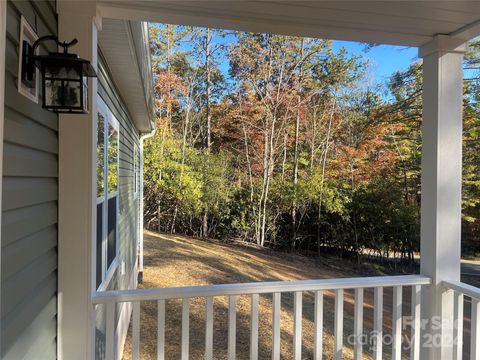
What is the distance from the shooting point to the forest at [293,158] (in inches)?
429

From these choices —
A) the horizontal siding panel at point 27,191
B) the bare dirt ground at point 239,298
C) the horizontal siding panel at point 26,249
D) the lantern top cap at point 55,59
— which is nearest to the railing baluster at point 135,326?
the horizontal siding panel at point 26,249

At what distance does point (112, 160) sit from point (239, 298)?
11.5 ft

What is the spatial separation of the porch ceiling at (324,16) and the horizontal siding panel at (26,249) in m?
1.10

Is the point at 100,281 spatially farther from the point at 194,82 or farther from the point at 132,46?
the point at 194,82

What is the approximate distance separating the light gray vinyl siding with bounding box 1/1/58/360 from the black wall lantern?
71 mm

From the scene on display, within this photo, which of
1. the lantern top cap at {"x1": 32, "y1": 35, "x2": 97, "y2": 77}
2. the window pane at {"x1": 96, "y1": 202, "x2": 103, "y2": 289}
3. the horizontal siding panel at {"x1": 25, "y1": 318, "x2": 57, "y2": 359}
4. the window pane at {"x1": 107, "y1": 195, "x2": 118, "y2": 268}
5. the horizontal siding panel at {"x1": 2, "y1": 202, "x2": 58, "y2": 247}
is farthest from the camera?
the window pane at {"x1": 107, "y1": 195, "x2": 118, "y2": 268}

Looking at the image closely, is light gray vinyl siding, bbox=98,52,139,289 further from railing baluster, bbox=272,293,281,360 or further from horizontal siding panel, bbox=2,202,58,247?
railing baluster, bbox=272,293,281,360

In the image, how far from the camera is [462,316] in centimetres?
221

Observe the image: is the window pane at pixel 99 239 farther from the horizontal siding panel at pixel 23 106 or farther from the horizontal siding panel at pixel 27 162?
the horizontal siding panel at pixel 23 106

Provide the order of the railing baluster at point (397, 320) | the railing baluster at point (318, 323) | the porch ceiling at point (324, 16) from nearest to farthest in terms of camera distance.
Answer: the porch ceiling at point (324, 16) → the railing baluster at point (318, 323) → the railing baluster at point (397, 320)

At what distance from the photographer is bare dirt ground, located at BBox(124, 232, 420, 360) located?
4.56 metres

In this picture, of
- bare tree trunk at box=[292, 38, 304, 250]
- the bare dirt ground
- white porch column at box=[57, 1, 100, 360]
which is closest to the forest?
bare tree trunk at box=[292, 38, 304, 250]

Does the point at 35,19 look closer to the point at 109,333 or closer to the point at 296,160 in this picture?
the point at 109,333

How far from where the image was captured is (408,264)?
1037 centimetres
